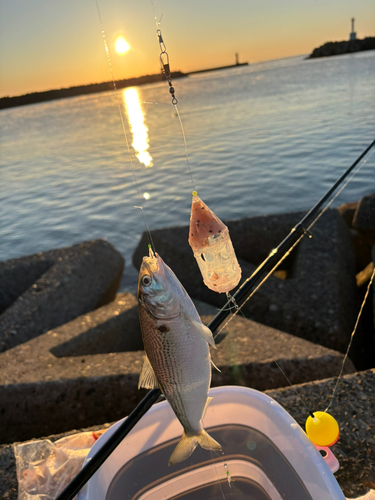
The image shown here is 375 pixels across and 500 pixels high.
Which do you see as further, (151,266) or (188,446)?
(188,446)

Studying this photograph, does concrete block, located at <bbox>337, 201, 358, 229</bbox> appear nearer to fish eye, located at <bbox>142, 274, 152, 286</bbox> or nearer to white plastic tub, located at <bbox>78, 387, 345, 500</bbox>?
white plastic tub, located at <bbox>78, 387, 345, 500</bbox>

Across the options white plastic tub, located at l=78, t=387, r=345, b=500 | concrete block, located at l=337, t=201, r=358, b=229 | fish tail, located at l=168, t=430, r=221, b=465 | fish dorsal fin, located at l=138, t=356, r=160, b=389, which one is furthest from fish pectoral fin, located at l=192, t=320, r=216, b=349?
concrete block, located at l=337, t=201, r=358, b=229

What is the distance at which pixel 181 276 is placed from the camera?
630 cm

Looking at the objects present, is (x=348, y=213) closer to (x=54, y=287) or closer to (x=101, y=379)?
(x=54, y=287)

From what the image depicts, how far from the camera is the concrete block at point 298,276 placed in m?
4.50

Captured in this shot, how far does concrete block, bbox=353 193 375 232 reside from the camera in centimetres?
665

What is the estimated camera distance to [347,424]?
2861mm

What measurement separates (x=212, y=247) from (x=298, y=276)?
149 inches

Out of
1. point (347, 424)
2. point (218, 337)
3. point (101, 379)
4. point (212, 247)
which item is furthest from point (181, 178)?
point (212, 247)

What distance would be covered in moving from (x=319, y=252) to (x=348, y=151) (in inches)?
499

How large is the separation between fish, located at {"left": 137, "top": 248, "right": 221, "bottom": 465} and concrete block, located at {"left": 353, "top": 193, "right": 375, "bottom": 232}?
606 centimetres

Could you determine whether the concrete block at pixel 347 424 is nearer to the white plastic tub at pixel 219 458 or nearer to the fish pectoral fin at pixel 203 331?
the white plastic tub at pixel 219 458

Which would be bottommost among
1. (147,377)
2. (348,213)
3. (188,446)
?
(348,213)

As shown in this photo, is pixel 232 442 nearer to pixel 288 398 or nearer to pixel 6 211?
pixel 288 398
